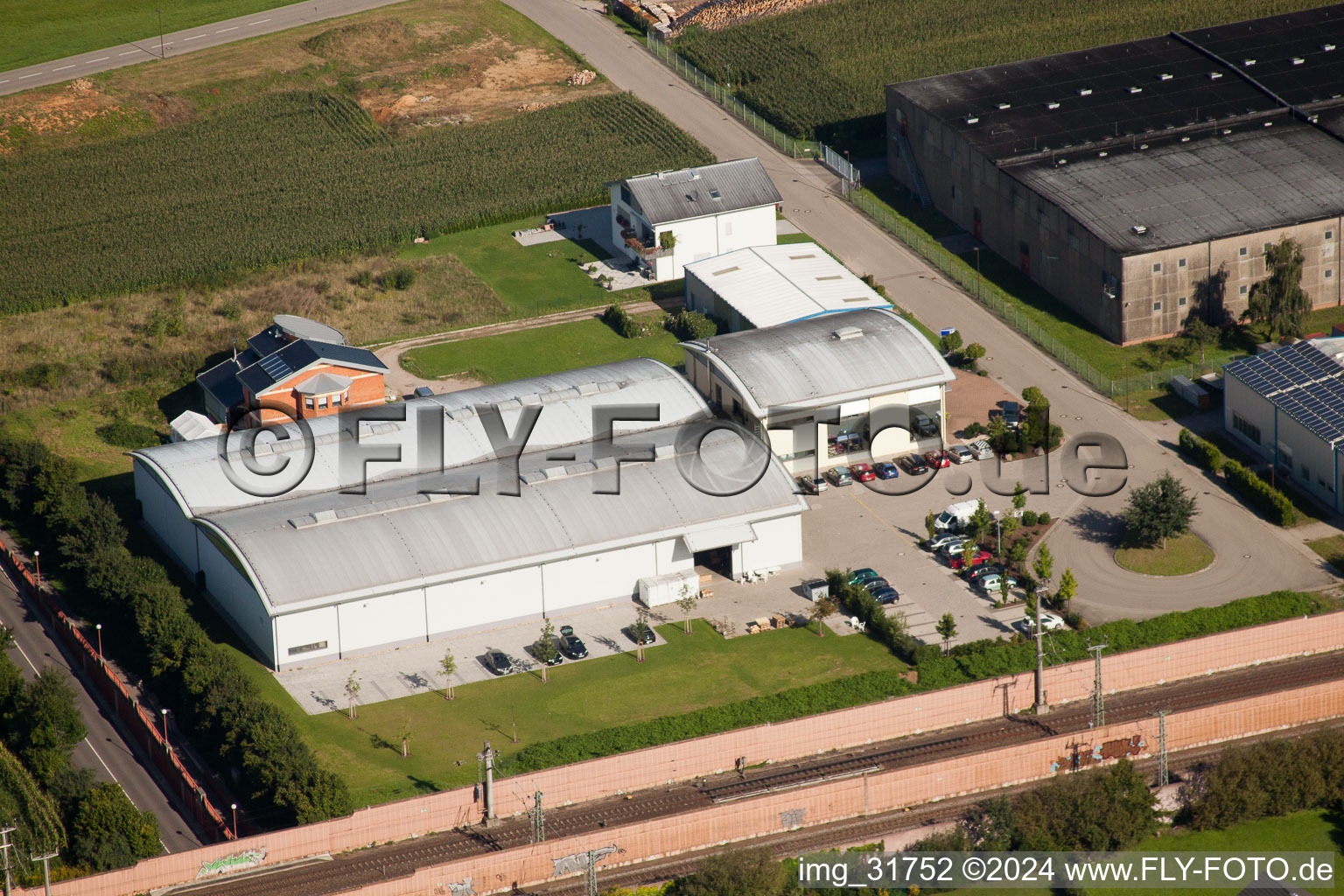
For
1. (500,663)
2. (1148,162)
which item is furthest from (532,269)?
(500,663)

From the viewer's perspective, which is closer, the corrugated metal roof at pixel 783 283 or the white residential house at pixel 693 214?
the corrugated metal roof at pixel 783 283

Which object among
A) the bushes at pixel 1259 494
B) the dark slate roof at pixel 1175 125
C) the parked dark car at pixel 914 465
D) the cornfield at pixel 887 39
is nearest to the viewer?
the bushes at pixel 1259 494

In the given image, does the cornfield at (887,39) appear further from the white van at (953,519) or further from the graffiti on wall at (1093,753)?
the graffiti on wall at (1093,753)

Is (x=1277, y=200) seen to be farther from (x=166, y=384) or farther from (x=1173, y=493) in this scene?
(x=166, y=384)

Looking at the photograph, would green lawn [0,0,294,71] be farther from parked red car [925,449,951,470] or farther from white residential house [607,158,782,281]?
parked red car [925,449,951,470]

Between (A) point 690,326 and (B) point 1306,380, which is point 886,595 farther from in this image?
(A) point 690,326

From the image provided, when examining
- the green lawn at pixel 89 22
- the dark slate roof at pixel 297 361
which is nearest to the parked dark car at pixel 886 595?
the dark slate roof at pixel 297 361

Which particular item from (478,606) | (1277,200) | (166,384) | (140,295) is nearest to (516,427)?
(478,606)
